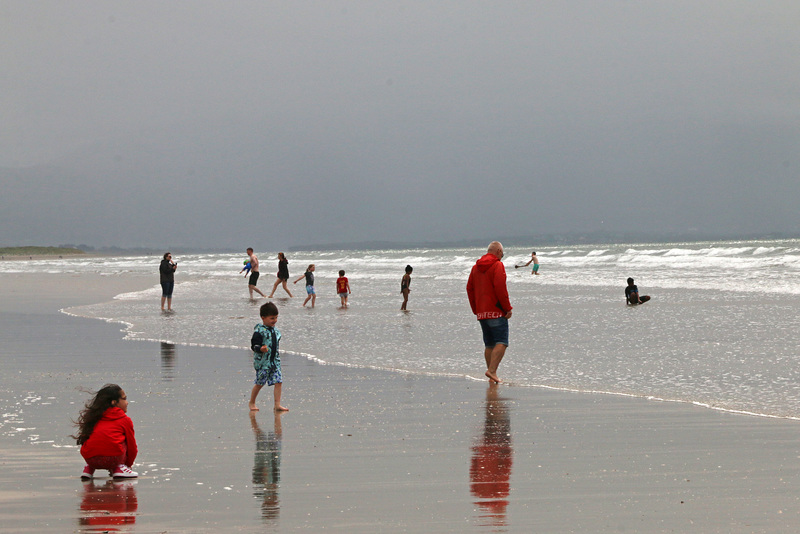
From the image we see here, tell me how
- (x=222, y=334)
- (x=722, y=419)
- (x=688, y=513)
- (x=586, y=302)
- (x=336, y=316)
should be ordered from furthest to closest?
(x=586, y=302) < (x=336, y=316) < (x=222, y=334) < (x=722, y=419) < (x=688, y=513)

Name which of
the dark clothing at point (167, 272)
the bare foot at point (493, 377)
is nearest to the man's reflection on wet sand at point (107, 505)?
the bare foot at point (493, 377)

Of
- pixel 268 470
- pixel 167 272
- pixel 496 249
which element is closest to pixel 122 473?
pixel 268 470

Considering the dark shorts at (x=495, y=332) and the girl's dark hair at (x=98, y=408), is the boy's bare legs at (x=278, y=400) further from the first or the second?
the dark shorts at (x=495, y=332)

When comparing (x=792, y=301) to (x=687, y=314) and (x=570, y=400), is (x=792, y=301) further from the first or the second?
(x=570, y=400)

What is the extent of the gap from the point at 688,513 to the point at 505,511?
102 centimetres

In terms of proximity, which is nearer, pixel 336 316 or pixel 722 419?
pixel 722 419

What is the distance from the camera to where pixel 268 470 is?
598 centimetres

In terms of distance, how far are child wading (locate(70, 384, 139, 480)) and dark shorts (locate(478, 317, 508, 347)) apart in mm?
5394

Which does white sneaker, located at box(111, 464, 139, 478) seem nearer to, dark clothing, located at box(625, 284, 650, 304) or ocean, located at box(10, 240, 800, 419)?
ocean, located at box(10, 240, 800, 419)

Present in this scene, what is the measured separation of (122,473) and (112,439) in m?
0.25

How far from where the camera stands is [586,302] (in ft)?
80.4

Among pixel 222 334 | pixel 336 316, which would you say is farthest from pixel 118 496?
pixel 336 316

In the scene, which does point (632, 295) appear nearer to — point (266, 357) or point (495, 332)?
point (495, 332)

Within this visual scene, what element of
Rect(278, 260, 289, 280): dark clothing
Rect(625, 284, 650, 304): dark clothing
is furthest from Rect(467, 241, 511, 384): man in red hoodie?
Rect(278, 260, 289, 280): dark clothing
